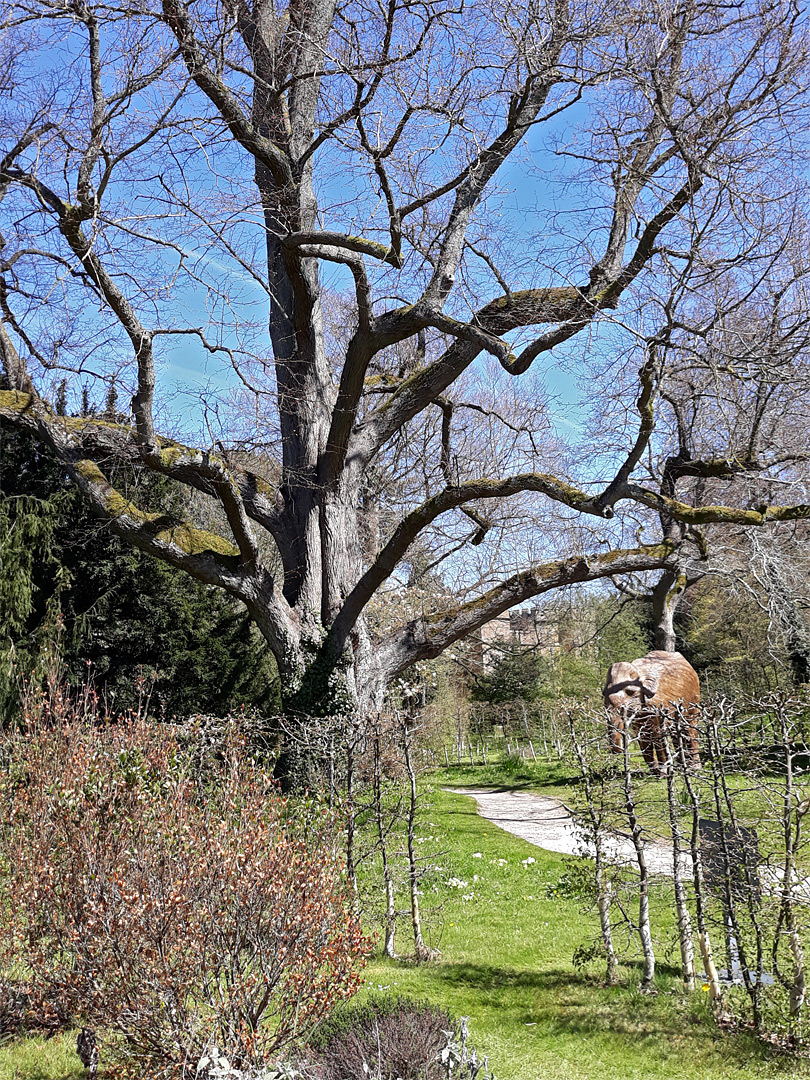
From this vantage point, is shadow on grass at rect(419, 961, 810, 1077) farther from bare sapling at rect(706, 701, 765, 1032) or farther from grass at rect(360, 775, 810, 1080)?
bare sapling at rect(706, 701, 765, 1032)

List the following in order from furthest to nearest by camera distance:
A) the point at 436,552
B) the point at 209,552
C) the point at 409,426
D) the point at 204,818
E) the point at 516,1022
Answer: the point at 436,552 → the point at 409,426 → the point at 209,552 → the point at 516,1022 → the point at 204,818

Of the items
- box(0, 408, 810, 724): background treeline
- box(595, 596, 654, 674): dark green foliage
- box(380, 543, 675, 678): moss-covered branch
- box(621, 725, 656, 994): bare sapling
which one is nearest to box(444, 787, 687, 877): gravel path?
box(0, 408, 810, 724): background treeline

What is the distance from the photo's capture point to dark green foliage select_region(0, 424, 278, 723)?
13.6m

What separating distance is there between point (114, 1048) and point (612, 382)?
8724mm

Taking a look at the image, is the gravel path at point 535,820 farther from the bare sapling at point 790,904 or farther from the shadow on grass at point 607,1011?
the bare sapling at point 790,904

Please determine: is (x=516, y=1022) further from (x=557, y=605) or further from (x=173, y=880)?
(x=557, y=605)

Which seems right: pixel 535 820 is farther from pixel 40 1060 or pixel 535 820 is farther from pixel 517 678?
pixel 517 678

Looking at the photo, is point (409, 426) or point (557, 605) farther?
point (557, 605)

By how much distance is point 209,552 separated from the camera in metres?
12.2

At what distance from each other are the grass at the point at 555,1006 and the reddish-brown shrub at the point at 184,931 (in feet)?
4.54

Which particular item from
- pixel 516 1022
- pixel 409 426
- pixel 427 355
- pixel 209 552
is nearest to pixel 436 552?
pixel 409 426

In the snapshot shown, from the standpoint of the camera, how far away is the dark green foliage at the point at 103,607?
13.6m

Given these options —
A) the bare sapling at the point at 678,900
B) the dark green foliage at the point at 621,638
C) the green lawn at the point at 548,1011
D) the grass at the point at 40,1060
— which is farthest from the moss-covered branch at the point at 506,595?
the dark green foliage at the point at 621,638

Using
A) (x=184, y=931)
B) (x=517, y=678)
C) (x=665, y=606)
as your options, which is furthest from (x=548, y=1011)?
(x=517, y=678)
